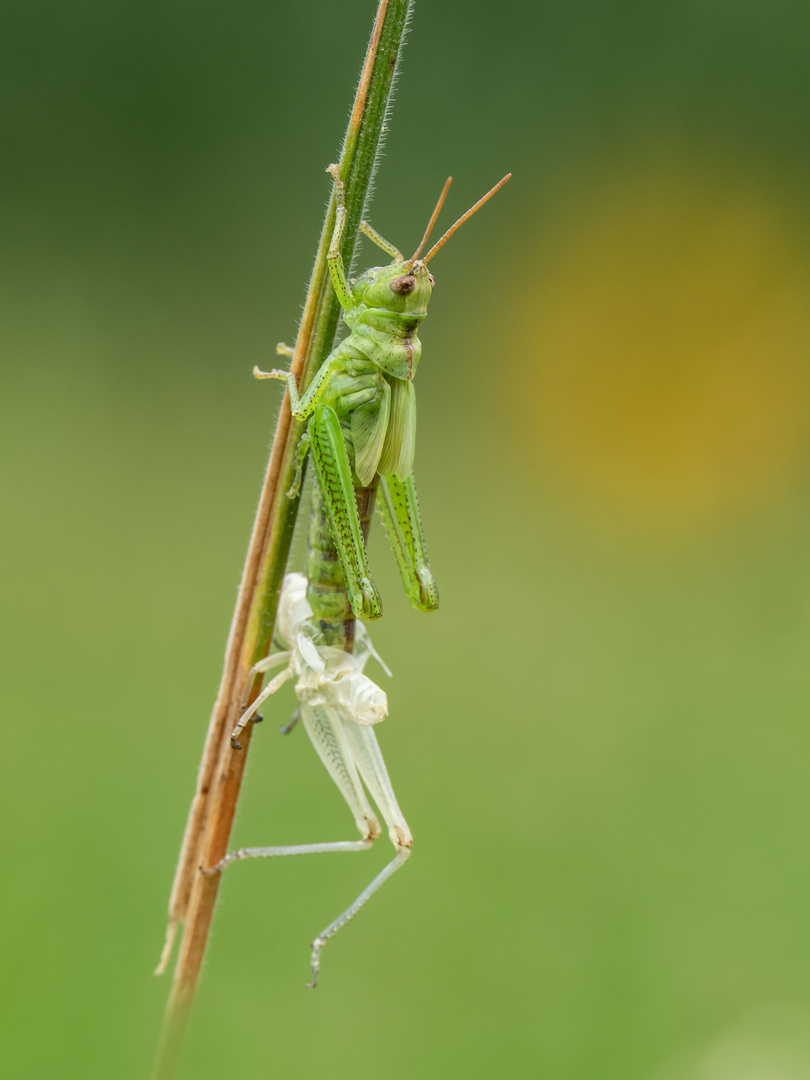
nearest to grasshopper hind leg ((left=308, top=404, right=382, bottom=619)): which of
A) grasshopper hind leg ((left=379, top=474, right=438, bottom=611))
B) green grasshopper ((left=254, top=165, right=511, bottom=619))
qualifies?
green grasshopper ((left=254, top=165, right=511, bottom=619))

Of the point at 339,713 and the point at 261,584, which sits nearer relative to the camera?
the point at 261,584

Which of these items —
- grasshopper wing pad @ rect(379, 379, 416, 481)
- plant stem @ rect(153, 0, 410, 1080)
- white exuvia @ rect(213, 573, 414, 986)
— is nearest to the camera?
plant stem @ rect(153, 0, 410, 1080)

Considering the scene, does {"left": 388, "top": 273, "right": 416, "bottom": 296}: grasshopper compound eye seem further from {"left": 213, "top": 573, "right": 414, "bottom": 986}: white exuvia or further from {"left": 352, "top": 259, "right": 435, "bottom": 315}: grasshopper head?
{"left": 213, "top": 573, "right": 414, "bottom": 986}: white exuvia

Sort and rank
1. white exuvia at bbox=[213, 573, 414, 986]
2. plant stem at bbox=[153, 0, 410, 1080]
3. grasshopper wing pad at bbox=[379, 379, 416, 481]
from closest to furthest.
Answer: plant stem at bbox=[153, 0, 410, 1080]
white exuvia at bbox=[213, 573, 414, 986]
grasshopper wing pad at bbox=[379, 379, 416, 481]

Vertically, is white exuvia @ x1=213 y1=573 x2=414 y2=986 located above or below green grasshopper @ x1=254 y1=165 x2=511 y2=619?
below

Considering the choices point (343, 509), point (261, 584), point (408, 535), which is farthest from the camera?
point (408, 535)

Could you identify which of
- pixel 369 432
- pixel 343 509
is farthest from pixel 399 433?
pixel 343 509

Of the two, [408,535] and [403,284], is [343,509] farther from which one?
[403,284]

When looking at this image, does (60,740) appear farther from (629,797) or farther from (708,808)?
(708,808)
